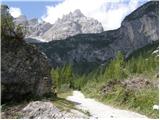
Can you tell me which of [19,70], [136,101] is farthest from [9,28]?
[136,101]

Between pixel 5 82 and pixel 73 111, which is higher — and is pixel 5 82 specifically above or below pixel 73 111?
above

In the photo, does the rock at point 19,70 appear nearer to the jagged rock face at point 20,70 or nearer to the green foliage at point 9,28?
the jagged rock face at point 20,70

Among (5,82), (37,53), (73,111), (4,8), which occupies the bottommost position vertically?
(73,111)

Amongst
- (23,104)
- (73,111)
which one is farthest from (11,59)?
(73,111)

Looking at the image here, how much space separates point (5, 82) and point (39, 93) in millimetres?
4536

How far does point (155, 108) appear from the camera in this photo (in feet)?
92.6

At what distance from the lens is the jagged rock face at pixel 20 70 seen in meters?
29.7

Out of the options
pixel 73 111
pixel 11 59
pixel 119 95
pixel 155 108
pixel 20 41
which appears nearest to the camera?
pixel 73 111

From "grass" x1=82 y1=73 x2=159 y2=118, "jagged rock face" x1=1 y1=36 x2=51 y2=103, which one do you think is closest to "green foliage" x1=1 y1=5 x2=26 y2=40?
"jagged rock face" x1=1 y1=36 x2=51 y2=103

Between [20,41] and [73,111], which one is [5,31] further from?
[73,111]

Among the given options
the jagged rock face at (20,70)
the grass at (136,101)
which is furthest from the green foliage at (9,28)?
the grass at (136,101)

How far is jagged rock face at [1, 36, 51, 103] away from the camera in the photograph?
29.7 metres

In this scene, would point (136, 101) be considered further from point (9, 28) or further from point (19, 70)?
point (9, 28)

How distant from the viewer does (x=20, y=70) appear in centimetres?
3058
